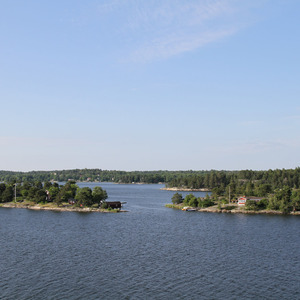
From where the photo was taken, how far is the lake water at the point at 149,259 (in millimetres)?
46500

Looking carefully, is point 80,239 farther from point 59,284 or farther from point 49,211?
point 49,211

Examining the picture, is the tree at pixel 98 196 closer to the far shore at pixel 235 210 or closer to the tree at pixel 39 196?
the tree at pixel 39 196

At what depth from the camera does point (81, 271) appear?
54.6m

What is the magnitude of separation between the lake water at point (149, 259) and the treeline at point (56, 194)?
1126 inches

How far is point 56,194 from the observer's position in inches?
5984

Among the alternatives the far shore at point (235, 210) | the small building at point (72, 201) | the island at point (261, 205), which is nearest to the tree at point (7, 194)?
the small building at point (72, 201)

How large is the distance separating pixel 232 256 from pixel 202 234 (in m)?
22.2

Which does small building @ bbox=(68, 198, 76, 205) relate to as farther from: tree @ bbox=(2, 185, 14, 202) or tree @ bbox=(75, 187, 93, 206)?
tree @ bbox=(2, 185, 14, 202)

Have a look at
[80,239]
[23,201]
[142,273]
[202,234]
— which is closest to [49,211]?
[23,201]

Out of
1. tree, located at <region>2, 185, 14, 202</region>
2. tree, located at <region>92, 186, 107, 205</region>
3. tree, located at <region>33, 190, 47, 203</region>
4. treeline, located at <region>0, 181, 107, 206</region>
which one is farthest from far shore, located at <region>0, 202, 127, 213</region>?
tree, located at <region>92, 186, 107, 205</region>

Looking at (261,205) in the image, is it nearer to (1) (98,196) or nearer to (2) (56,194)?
(1) (98,196)

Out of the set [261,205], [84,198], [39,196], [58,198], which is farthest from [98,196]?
[261,205]

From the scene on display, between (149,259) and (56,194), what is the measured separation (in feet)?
322

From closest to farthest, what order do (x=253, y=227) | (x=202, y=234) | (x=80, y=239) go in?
1. (x=80, y=239)
2. (x=202, y=234)
3. (x=253, y=227)
